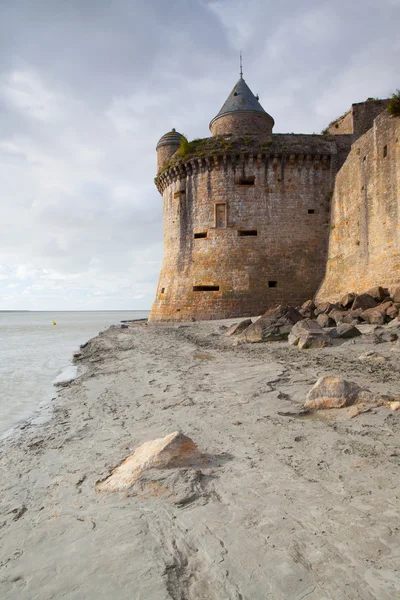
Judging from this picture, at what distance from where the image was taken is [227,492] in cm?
258

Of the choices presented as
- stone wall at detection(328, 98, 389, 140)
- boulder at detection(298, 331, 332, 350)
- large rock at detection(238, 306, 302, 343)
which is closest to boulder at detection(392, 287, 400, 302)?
large rock at detection(238, 306, 302, 343)

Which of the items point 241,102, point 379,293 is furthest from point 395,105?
point 241,102

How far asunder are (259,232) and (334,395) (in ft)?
46.7

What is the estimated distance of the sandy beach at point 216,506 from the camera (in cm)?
178

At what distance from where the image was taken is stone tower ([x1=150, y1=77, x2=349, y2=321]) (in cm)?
1717

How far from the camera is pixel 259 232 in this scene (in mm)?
17531

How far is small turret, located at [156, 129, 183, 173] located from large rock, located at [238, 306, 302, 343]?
13474mm

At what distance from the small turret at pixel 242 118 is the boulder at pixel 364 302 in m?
11.7

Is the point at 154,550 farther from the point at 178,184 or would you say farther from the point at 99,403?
the point at 178,184

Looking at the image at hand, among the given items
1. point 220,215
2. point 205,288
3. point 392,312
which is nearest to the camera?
point 392,312

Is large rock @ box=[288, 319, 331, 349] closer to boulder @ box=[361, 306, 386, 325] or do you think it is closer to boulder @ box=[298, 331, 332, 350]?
boulder @ box=[298, 331, 332, 350]

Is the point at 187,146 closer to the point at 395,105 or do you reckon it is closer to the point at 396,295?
the point at 395,105

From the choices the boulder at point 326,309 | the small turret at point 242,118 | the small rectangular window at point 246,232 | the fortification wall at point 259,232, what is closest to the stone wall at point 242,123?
the small turret at point 242,118

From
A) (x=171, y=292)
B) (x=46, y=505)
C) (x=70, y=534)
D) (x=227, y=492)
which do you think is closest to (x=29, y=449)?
(x=46, y=505)
